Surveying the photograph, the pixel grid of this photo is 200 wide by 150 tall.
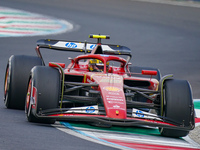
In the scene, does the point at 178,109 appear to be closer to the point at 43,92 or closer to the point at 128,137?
the point at 128,137

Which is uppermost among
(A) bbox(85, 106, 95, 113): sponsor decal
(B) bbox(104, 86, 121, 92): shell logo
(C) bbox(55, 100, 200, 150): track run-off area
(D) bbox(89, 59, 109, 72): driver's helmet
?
(D) bbox(89, 59, 109, 72): driver's helmet

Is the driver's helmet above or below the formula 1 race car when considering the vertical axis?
above

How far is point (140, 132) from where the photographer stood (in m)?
9.05

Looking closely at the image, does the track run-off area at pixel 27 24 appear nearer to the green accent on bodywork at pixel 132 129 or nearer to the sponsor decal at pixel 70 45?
the sponsor decal at pixel 70 45

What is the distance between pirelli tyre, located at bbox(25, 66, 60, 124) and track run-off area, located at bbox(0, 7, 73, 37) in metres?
11.8

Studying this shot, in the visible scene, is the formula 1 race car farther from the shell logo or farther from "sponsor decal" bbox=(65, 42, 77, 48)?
"sponsor decal" bbox=(65, 42, 77, 48)

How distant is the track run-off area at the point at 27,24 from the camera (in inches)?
845

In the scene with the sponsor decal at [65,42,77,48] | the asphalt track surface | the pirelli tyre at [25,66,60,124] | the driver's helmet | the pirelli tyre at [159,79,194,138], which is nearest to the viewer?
the asphalt track surface

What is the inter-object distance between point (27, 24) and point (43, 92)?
1481cm

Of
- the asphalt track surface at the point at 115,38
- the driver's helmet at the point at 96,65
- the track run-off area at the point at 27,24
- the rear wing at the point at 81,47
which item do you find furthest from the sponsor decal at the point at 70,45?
the track run-off area at the point at 27,24

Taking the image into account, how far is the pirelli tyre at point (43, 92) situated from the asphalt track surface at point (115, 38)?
0.21m

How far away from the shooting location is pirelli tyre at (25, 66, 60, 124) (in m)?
8.63

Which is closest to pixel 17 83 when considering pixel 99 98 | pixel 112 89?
pixel 99 98

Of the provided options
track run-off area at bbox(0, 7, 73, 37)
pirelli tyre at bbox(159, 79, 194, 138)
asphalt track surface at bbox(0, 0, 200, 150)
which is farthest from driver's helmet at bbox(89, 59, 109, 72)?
track run-off area at bbox(0, 7, 73, 37)
